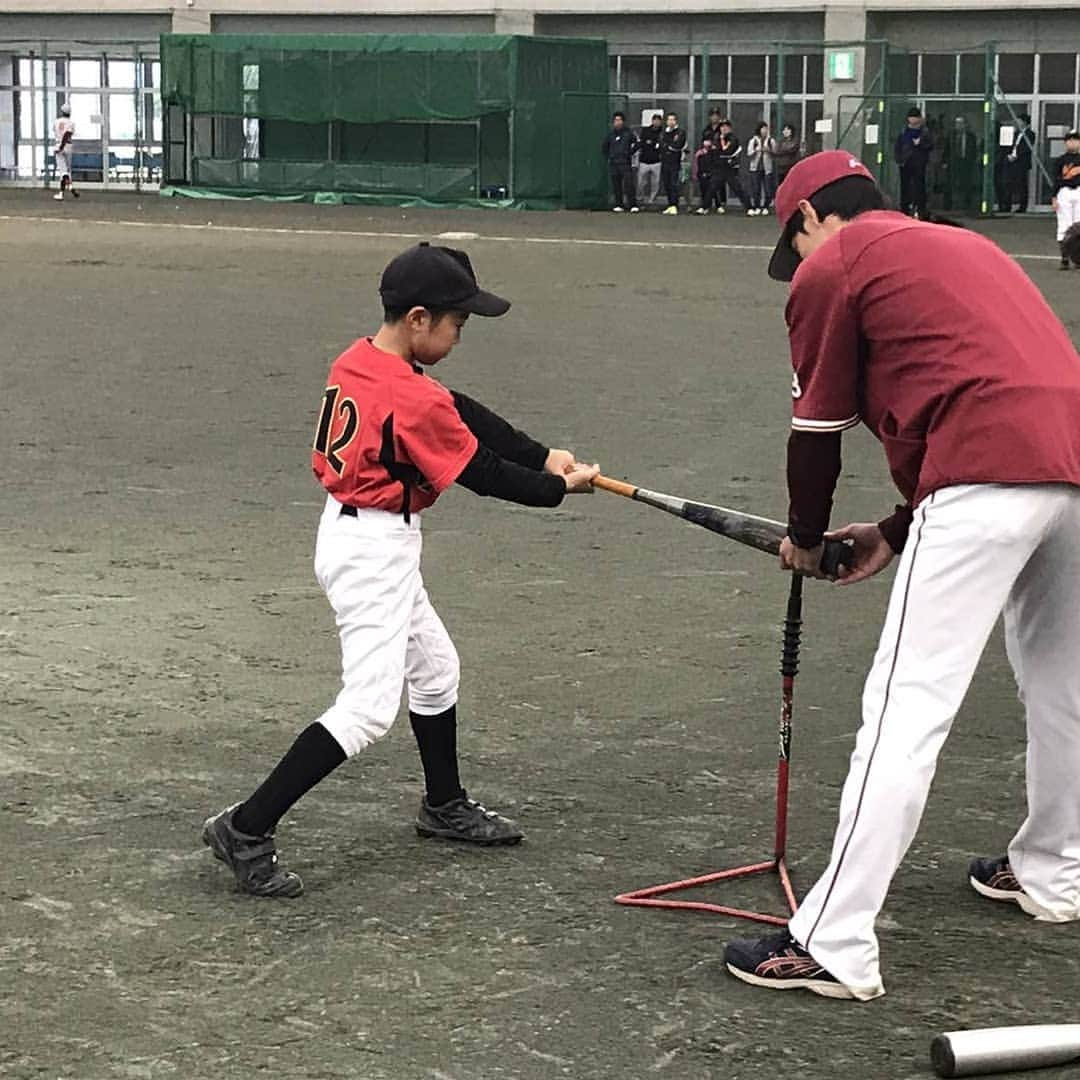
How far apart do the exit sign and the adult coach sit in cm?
3852

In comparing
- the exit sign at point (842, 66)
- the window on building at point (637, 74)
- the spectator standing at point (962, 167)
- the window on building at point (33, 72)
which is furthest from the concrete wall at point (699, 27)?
the window on building at point (33, 72)

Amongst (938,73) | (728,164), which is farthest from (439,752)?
(938,73)

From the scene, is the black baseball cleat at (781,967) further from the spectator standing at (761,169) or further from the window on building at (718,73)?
the window on building at (718,73)

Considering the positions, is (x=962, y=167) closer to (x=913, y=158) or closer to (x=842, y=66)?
(x=913, y=158)

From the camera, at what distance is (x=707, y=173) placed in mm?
41406

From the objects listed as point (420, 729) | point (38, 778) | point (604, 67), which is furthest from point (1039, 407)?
point (604, 67)

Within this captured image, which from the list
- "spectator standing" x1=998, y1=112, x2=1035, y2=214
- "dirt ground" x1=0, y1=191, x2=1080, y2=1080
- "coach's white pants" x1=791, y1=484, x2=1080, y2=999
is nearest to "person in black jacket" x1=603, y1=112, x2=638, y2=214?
"spectator standing" x1=998, y1=112, x2=1035, y2=214

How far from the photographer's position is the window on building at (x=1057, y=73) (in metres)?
41.4

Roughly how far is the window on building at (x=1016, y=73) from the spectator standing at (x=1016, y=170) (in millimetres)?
1653

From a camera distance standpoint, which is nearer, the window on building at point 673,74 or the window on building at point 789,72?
the window on building at point 789,72

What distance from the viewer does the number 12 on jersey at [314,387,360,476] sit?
514 cm

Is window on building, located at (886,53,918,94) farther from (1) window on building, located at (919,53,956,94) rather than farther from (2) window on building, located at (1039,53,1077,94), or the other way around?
(2) window on building, located at (1039,53,1077,94)

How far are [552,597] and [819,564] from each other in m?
3.85

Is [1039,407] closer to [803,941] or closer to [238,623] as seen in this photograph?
[803,941]
